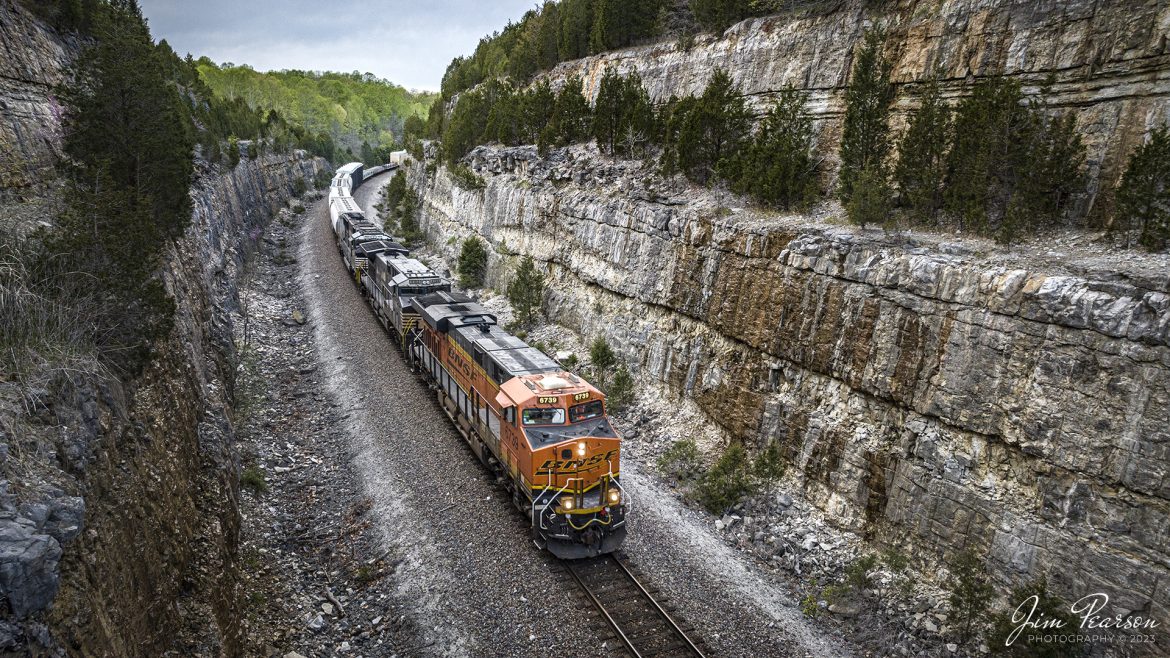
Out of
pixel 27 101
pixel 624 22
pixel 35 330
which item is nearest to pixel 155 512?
pixel 35 330

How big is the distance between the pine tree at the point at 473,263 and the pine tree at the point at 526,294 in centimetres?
713

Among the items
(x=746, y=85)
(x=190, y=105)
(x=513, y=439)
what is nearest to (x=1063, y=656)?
(x=513, y=439)

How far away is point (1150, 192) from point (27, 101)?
2937 cm

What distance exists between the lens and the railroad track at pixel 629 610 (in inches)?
477

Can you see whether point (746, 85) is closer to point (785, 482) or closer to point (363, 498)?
point (785, 482)

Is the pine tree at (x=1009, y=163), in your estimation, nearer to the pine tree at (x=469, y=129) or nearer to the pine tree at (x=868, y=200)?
the pine tree at (x=868, y=200)

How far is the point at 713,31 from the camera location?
94.5 feet

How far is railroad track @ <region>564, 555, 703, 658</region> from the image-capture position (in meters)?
12.1

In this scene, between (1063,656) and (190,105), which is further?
(190,105)

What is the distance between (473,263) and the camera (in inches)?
1444

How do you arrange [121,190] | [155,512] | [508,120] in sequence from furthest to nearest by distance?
[508,120], [121,190], [155,512]

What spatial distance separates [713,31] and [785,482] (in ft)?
70.6

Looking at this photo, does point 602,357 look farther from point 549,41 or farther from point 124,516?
point 549,41

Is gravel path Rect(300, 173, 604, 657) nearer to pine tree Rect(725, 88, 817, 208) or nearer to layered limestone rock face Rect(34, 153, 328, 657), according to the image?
layered limestone rock face Rect(34, 153, 328, 657)
